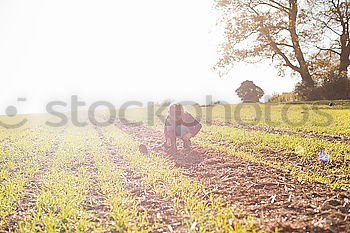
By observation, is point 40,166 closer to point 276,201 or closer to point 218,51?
point 276,201

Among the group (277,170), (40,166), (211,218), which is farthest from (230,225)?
(40,166)

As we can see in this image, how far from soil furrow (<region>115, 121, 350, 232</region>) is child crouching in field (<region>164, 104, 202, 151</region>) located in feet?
6.71

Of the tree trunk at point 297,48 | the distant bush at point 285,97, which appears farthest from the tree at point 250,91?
the tree trunk at point 297,48

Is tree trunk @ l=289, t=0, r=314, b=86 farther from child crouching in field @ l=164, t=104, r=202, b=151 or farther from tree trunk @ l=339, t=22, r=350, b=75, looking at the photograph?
child crouching in field @ l=164, t=104, r=202, b=151

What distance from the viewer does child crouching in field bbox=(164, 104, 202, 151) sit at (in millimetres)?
9782

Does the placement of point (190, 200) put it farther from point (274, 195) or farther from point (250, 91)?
point (250, 91)

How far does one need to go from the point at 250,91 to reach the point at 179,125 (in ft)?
100

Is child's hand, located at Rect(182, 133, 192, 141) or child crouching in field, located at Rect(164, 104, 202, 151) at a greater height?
child crouching in field, located at Rect(164, 104, 202, 151)

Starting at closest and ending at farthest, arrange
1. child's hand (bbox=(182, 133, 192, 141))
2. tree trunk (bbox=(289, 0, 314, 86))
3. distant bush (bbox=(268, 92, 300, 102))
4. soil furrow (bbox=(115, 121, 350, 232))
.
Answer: soil furrow (bbox=(115, 121, 350, 232)), child's hand (bbox=(182, 133, 192, 141)), tree trunk (bbox=(289, 0, 314, 86)), distant bush (bbox=(268, 92, 300, 102))

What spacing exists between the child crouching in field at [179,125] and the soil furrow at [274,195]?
2044mm

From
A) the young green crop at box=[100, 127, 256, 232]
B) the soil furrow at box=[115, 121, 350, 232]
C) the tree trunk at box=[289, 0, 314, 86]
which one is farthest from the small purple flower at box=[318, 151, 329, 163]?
the tree trunk at box=[289, 0, 314, 86]

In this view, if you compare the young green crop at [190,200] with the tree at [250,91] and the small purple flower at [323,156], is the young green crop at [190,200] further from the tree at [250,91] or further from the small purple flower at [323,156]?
the tree at [250,91]

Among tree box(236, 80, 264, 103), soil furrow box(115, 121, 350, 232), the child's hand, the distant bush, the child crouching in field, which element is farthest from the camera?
tree box(236, 80, 264, 103)

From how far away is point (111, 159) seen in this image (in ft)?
30.1
